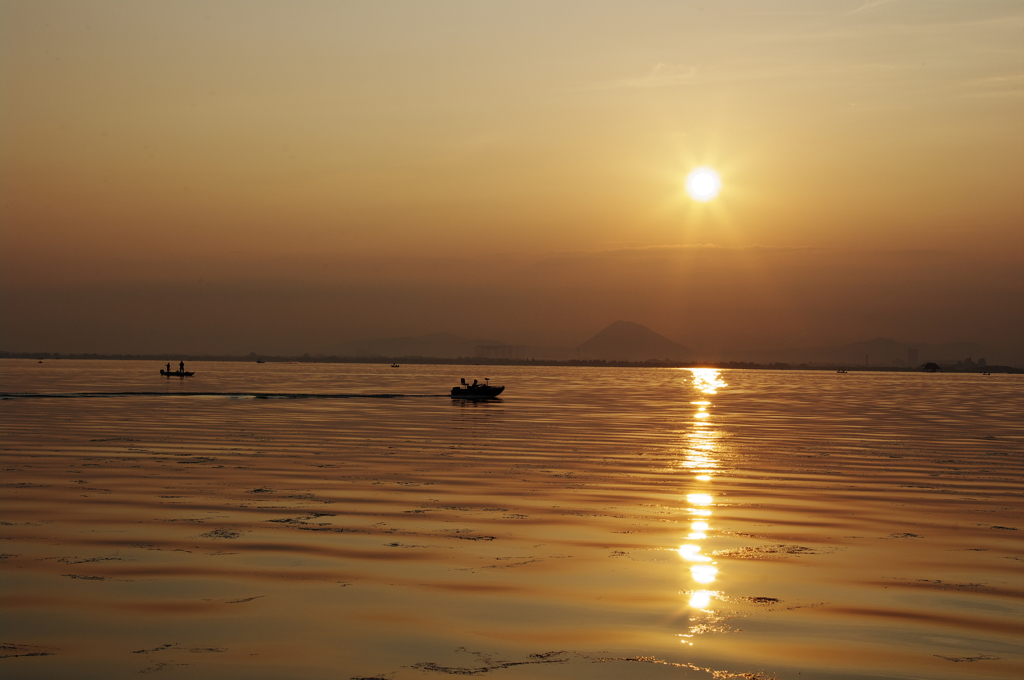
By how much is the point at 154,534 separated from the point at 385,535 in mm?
5365

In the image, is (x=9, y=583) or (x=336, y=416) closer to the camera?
(x=9, y=583)

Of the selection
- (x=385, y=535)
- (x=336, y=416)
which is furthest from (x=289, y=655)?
(x=336, y=416)

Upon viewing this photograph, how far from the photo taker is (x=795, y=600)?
55.5 ft

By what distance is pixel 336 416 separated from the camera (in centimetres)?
6906

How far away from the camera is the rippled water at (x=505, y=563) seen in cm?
1374

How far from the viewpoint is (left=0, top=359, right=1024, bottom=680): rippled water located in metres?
13.7

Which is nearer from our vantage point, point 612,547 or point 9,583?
point 9,583

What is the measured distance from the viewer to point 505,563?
1972 centimetres

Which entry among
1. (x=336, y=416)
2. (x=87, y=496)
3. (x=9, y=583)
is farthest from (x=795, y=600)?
(x=336, y=416)

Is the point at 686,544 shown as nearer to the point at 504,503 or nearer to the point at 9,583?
the point at 504,503

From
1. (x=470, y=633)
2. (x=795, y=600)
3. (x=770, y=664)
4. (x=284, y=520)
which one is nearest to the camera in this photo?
(x=770, y=664)

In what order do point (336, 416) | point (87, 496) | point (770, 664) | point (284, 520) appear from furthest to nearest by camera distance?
point (336, 416) → point (87, 496) → point (284, 520) → point (770, 664)

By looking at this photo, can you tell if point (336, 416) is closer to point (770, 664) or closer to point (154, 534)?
point (154, 534)

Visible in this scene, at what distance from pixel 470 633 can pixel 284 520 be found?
35.2 ft
